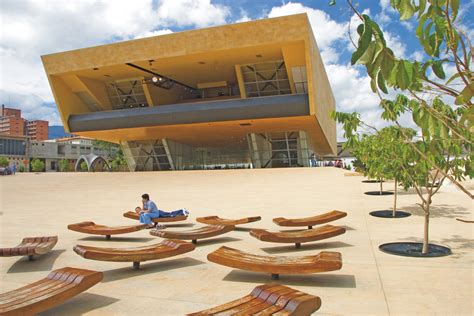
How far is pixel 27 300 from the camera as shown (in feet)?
12.6

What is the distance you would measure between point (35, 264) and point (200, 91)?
4050 centimetres

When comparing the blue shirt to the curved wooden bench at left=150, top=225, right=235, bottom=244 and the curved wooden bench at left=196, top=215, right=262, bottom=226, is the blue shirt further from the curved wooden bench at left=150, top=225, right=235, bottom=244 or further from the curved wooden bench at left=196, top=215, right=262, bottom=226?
the curved wooden bench at left=150, top=225, right=235, bottom=244

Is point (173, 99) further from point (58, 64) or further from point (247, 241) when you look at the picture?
point (247, 241)

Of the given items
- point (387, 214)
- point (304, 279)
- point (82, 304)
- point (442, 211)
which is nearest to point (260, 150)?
point (442, 211)

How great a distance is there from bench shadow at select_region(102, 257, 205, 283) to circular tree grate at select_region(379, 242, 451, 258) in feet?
10.7

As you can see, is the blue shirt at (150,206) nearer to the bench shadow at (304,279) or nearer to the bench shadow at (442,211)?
the bench shadow at (304,279)

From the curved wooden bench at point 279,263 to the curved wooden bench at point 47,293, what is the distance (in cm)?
165

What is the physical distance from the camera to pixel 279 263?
5.01 meters

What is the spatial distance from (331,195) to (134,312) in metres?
13.2

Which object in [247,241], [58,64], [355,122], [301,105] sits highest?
[58,64]

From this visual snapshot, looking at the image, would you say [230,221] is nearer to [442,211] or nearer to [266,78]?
[442,211]

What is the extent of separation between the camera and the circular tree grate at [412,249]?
641 cm

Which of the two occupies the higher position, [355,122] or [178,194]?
[355,122]

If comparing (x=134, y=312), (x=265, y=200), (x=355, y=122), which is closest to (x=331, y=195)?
(x=265, y=200)
